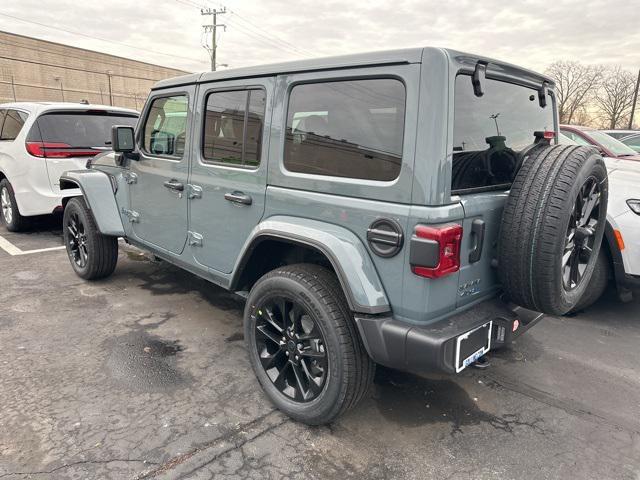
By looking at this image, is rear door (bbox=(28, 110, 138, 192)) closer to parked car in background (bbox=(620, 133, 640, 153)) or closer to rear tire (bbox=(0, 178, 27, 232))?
rear tire (bbox=(0, 178, 27, 232))

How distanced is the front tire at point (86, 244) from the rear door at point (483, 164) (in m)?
3.56

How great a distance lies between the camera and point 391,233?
206 cm

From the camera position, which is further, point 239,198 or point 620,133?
point 620,133

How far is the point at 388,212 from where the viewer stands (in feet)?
6.77

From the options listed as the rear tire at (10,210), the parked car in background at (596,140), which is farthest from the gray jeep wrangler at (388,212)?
Result: the rear tire at (10,210)

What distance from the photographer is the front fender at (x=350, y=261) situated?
2.12 m

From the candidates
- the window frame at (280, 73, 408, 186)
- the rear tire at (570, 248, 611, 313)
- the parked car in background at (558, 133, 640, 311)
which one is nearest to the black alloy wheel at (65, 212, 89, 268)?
the window frame at (280, 73, 408, 186)

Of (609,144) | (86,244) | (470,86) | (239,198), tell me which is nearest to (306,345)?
(239,198)

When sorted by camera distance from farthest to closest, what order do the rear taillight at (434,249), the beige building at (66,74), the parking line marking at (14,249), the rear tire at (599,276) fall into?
1. the beige building at (66,74)
2. the parking line marking at (14,249)
3. the rear tire at (599,276)
4. the rear taillight at (434,249)

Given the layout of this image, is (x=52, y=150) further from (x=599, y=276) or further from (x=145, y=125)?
(x=599, y=276)

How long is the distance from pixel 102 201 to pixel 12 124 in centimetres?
315

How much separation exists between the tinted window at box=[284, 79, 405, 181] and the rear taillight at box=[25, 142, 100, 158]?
448 centimetres

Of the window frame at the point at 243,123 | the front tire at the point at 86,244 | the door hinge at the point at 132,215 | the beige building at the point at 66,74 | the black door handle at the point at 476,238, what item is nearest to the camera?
the black door handle at the point at 476,238

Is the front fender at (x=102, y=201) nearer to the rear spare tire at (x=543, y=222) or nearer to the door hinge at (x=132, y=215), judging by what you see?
the door hinge at (x=132, y=215)
